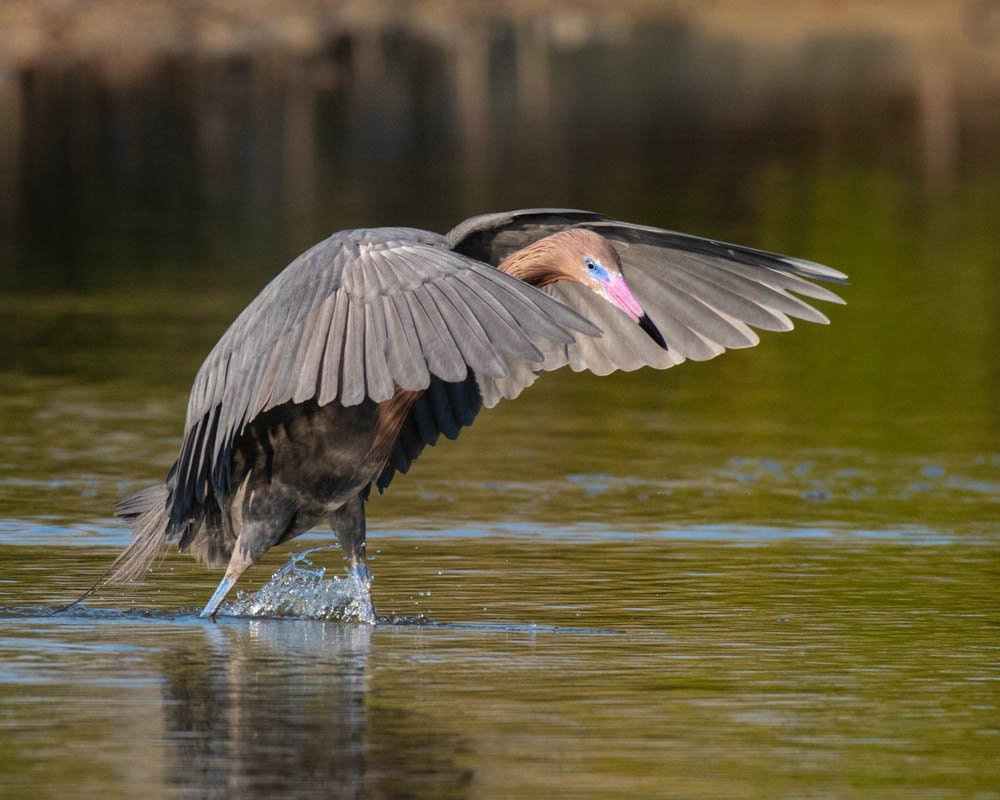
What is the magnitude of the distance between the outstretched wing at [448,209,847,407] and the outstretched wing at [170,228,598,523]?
1169 mm

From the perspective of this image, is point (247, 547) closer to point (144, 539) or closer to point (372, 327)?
point (144, 539)

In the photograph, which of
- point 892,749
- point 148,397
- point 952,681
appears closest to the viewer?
A: point 892,749

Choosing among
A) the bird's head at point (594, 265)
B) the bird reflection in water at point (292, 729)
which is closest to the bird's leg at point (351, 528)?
the bird reflection in water at point (292, 729)

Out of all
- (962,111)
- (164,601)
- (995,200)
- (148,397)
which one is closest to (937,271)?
(995,200)

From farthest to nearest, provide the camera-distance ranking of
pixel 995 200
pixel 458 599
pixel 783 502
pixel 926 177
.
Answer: pixel 926 177 < pixel 995 200 < pixel 783 502 < pixel 458 599

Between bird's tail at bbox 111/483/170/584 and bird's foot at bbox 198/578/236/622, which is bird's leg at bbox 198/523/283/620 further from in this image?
bird's tail at bbox 111/483/170/584

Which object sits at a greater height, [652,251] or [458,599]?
[652,251]

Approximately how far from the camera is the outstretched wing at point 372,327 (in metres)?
8.02

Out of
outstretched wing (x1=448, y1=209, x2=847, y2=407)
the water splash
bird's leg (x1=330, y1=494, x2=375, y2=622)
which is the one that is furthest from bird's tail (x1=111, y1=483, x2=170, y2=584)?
outstretched wing (x1=448, y1=209, x2=847, y2=407)

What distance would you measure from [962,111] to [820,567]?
131 ft

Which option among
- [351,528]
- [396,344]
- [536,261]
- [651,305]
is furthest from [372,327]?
[651,305]

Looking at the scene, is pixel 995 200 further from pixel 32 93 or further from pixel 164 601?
pixel 164 601

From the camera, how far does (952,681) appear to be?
805 centimetres

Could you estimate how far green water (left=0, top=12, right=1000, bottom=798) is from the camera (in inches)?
272
